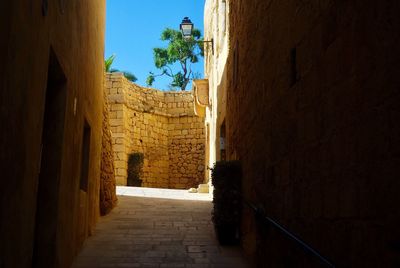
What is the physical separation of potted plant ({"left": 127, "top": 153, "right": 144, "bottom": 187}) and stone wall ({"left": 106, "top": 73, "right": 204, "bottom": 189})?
1.04 ft

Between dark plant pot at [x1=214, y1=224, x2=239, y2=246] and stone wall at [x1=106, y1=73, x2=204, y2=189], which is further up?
stone wall at [x1=106, y1=73, x2=204, y2=189]

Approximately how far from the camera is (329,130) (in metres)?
3.12

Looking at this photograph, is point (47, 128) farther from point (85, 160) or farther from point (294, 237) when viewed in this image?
point (85, 160)

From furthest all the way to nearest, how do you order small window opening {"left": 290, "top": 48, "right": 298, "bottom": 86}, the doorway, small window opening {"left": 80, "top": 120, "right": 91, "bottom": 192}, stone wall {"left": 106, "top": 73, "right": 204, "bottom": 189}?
stone wall {"left": 106, "top": 73, "right": 204, "bottom": 189}, small window opening {"left": 80, "top": 120, "right": 91, "bottom": 192}, the doorway, small window opening {"left": 290, "top": 48, "right": 298, "bottom": 86}

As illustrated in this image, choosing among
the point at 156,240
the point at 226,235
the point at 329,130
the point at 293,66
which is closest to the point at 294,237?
the point at 329,130

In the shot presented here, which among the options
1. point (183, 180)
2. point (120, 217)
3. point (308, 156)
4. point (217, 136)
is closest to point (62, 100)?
point (308, 156)

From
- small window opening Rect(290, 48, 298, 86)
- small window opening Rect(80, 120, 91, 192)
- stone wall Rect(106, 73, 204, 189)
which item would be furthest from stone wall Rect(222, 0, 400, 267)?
stone wall Rect(106, 73, 204, 189)

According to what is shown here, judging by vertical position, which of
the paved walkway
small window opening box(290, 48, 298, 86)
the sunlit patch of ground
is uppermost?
small window opening box(290, 48, 298, 86)

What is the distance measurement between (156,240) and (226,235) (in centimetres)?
107

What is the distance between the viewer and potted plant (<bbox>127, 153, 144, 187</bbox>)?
19.3 meters

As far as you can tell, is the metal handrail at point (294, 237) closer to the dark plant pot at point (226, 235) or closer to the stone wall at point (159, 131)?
the dark plant pot at point (226, 235)

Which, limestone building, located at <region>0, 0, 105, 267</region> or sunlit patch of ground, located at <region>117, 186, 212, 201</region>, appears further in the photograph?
sunlit patch of ground, located at <region>117, 186, 212, 201</region>

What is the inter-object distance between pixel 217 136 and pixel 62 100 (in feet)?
25.6

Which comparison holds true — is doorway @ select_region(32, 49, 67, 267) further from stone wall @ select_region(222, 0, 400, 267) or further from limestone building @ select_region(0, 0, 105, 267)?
stone wall @ select_region(222, 0, 400, 267)
